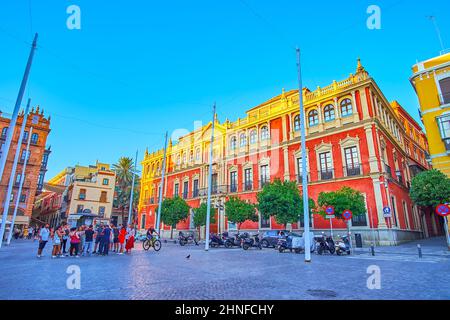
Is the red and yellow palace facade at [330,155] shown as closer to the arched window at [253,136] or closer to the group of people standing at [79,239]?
the arched window at [253,136]

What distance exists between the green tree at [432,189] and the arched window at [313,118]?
10.7 meters

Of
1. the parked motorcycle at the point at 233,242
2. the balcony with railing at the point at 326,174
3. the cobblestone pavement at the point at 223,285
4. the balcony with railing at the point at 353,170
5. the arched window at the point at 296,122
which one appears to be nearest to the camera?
the cobblestone pavement at the point at 223,285

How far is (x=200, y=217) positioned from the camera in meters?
28.1

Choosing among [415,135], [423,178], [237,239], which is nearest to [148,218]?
[237,239]

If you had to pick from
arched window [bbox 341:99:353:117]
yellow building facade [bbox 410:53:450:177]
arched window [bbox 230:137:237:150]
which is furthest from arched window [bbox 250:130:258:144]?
yellow building facade [bbox 410:53:450:177]

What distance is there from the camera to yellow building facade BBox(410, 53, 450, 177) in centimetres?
1884

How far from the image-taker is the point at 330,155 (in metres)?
23.8

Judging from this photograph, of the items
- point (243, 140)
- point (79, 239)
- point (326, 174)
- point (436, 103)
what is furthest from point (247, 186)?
point (79, 239)

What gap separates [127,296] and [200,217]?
23.6 metres

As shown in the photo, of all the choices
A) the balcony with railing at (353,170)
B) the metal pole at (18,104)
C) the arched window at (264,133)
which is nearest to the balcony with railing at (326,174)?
the balcony with railing at (353,170)

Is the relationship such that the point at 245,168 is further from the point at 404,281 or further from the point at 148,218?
the point at 404,281

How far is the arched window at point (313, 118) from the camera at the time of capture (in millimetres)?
25719

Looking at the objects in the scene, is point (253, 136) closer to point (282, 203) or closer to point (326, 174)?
point (326, 174)
